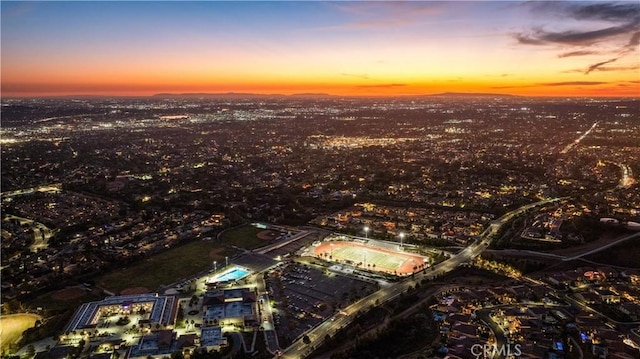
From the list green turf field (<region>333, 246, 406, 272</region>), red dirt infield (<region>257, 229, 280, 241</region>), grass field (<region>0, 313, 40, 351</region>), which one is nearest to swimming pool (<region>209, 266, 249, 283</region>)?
red dirt infield (<region>257, 229, 280, 241</region>)

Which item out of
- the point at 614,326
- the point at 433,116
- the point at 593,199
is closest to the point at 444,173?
the point at 593,199

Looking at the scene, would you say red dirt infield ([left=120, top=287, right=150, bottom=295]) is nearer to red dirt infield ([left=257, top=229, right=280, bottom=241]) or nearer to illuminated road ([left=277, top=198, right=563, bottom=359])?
red dirt infield ([left=257, top=229, right=280, bottom=241])

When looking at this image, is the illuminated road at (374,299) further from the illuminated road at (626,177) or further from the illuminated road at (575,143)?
the illuminated road at (575,143)

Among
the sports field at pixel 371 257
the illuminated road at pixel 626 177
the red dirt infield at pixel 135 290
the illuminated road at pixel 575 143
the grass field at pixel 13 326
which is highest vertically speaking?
the illuminated road at pixel 575 143

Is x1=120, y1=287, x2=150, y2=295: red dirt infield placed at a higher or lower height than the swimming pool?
lower

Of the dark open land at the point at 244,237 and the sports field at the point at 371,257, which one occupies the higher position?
the sports field at the point at 371,257

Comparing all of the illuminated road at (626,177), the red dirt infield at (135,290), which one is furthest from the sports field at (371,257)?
the illuminated road at (626,177)

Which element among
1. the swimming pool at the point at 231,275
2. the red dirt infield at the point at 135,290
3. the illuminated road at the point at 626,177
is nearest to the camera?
the red dirt infield at the point at 135,290

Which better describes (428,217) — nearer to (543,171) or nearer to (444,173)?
(444,173)

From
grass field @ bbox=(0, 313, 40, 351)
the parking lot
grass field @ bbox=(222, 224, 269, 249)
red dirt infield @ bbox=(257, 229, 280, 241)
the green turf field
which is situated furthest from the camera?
red dirt infield @ bbox=(257, 229, 280, 241)
